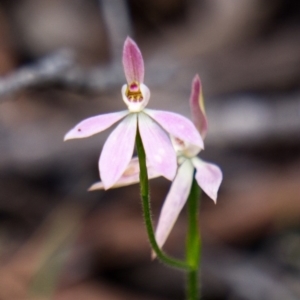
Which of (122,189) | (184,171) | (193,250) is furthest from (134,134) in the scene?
(122,189)

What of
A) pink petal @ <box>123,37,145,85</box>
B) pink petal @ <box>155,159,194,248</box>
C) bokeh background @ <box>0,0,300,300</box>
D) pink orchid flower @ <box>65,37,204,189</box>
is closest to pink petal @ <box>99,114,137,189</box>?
pink orchid flower @ <box>65,37,204,189</box>

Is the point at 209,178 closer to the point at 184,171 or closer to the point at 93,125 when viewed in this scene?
the point at 184,171

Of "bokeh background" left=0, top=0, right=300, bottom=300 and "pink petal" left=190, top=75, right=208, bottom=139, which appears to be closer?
"pink petal" left=190, top=75, right=208, bottom=139

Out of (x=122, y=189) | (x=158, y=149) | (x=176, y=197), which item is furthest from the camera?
(x=122, y=189)

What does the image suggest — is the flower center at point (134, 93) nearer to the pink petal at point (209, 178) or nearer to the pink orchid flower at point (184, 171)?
the pink orchid flower at point (184, 171)

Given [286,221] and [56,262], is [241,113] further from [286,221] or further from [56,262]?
[56,262]

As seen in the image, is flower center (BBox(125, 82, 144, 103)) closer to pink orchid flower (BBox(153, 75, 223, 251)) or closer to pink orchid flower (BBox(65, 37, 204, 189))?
pink orchid flower (BBox(65, 37, 204, 189))
